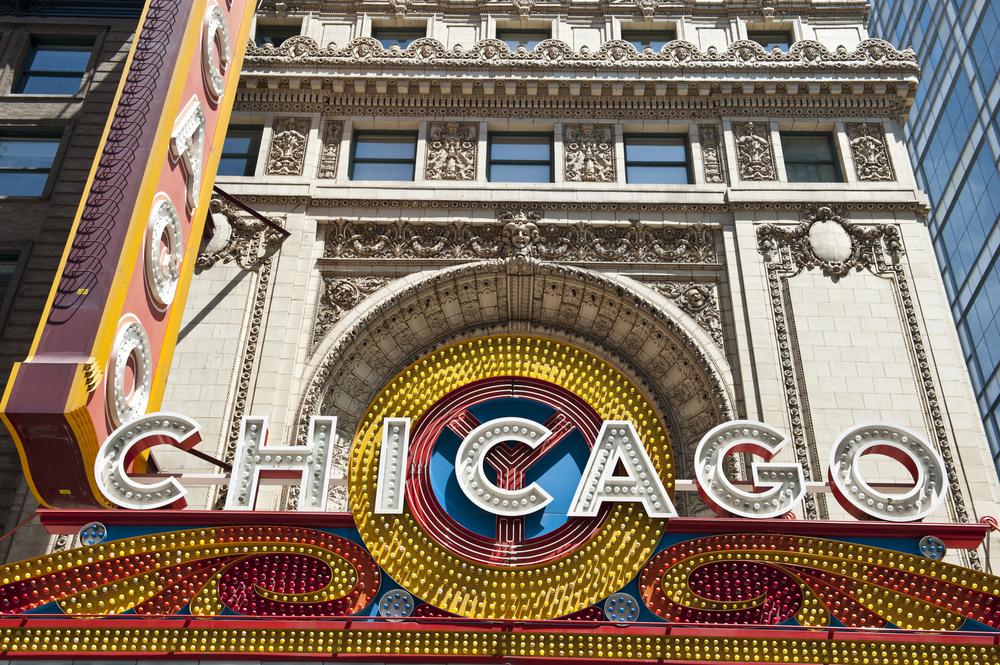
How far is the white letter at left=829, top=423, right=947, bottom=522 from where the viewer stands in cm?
1240

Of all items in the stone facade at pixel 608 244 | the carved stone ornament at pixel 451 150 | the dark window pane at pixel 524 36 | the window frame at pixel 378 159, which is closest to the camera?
the stone facade at pixel 608 244

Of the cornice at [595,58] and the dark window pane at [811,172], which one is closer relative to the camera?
the dark window pane at [811,172]

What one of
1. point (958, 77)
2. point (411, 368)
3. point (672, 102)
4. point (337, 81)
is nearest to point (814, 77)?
point (672, 102)

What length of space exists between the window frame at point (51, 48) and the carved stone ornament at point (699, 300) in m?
16.5

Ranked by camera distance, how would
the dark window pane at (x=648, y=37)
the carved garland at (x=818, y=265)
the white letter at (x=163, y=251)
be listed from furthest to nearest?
the dark window pane at (x=648, y=37) → the carved garland at (x=818, y=265) → the white letter at (x=163, y=251)

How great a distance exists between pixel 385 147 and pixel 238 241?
4783 millimetres

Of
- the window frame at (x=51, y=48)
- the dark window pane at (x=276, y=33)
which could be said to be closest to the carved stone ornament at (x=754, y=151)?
the dark window pane at (x=276, y=33)

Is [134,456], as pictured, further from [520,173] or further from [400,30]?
[400,30]

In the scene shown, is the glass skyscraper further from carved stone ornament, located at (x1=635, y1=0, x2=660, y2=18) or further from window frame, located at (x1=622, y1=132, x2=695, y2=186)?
window frame, located at (x1=622, y1=132, x2=695, y2=186)

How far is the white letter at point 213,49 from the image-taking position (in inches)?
701

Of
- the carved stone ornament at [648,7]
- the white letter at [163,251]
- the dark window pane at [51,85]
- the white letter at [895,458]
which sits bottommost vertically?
the white letter at [895,458]

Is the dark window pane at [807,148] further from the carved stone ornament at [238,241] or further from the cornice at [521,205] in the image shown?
the carved stone ornament at [238,241]

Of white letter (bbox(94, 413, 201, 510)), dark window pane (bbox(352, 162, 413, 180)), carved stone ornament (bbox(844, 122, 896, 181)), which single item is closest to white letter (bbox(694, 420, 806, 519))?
white letter (bbox(94, 413, 201, 510))

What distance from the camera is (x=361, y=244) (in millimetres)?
20328
